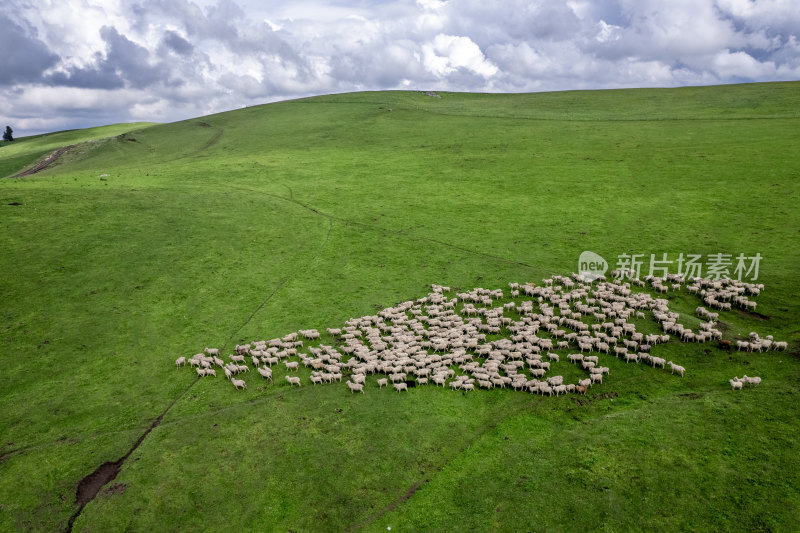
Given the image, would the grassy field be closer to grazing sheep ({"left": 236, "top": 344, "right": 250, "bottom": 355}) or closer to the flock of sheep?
the flock of sheep

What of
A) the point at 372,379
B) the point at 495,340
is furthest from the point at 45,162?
the point at 495,340

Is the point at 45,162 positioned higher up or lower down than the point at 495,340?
higher up

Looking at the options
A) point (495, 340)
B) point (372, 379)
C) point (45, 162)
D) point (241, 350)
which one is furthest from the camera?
point (45, 162)

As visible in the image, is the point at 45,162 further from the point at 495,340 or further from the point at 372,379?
the point at 495,340

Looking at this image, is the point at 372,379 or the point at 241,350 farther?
the point at 241,350

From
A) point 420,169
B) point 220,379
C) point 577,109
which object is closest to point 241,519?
point 220,379

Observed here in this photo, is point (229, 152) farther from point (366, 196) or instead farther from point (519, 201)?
point (519, 201)

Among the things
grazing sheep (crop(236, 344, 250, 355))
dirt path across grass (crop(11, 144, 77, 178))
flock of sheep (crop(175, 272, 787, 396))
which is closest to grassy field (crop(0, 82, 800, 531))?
flock of sheep (crop(175, 272, 787, 396))
